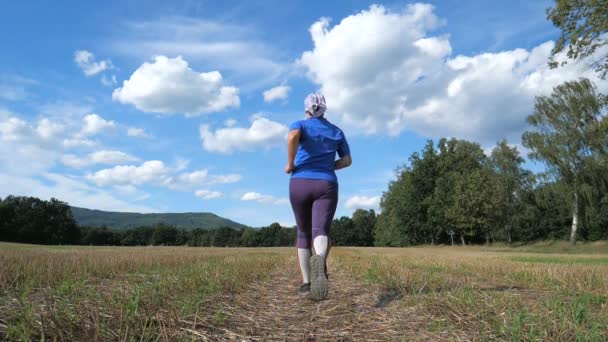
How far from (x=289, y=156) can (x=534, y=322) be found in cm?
280

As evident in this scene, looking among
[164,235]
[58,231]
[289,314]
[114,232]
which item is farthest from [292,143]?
[164,235]

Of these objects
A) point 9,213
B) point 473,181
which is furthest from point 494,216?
point 9,213

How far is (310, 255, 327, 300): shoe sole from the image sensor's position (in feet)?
13.5

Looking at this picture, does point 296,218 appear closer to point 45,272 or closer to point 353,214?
point 45,272

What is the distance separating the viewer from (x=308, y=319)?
346 centimetres

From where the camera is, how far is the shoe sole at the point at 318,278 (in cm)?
412

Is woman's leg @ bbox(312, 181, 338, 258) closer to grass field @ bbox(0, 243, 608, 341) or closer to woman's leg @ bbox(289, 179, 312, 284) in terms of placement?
woman's leg @ bbox(289, 179, 312, 284)

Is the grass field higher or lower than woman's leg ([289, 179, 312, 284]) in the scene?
lower

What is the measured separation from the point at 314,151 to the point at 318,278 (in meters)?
1.44

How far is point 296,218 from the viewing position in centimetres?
484

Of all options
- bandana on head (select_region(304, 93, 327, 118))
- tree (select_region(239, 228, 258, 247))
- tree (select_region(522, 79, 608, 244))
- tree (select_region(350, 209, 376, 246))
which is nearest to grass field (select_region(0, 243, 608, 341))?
bandana on head (select_region(304, 93, 327, 118))

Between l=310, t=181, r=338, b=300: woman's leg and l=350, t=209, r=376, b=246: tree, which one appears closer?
l=310, t=181, r=338, b=300: woman's leg

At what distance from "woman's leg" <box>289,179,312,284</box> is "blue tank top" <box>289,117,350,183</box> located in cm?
13

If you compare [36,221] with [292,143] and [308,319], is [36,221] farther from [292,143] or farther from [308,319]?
[308,319]
